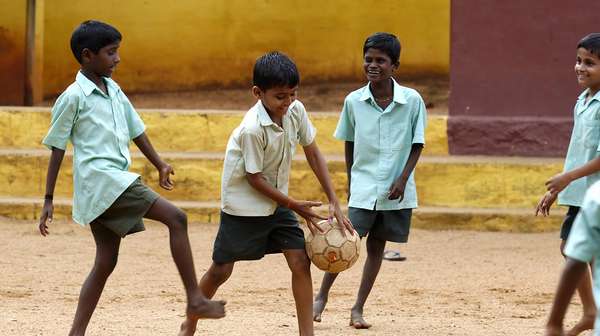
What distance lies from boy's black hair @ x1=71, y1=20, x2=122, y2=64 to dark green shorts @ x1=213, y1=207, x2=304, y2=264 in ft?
2.97

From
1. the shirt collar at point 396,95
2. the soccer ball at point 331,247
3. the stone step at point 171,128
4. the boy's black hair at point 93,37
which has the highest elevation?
the boy's black hair at point 93,37

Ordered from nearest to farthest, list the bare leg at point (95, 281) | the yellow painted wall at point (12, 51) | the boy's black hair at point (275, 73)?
the boy's black hair at point (275, 73) < the bare leg at point (95, 281) < the yellow painted wall at point (12, 51)

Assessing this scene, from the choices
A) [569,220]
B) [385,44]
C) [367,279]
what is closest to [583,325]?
[569,220]

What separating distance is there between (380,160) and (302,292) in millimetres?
1232

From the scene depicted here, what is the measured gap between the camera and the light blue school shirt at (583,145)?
17.4 feet

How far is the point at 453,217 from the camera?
9156 millimetres

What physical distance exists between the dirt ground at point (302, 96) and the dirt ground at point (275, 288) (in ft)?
9.83

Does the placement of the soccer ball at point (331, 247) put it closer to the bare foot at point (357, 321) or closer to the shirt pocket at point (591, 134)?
the bare foot at point (357, 321)

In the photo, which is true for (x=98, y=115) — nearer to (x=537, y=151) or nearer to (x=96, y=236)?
(x=96, y=236)

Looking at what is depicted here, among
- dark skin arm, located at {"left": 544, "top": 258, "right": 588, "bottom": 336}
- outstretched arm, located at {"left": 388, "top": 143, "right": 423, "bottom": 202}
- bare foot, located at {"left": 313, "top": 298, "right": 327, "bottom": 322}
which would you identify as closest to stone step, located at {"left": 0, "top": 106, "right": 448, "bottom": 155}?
outstretched arm, located at {"left": 388, "top": 143, "right": 423, "bottom": 202}

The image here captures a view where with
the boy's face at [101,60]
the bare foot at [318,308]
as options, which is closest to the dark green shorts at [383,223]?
the bare foot at [318,308]

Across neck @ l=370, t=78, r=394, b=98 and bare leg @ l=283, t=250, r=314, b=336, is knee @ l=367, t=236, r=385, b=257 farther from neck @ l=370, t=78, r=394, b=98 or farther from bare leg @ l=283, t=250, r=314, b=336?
bare leg @ l=283, t=250, r=314, b=336

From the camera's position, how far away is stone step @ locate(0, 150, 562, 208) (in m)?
9.44

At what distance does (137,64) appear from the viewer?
488 inches
